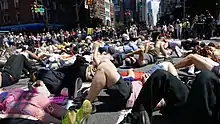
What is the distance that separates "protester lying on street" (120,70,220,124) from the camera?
3.59m

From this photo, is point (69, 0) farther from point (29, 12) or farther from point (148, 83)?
point (148, 83)

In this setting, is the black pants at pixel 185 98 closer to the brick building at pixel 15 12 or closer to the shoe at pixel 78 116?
the shoe at pixel 78 116

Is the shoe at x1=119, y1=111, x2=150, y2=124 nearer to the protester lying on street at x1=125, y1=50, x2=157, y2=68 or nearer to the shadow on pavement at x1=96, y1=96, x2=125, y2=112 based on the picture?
the shadow on pavement at x1=96, y1=96, x2=125, y2=112

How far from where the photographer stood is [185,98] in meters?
4.00

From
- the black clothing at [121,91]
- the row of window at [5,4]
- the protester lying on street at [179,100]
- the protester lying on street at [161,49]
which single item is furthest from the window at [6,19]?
the protester lying on street at [179,100]

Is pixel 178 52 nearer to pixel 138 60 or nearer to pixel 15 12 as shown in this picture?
pixel 138 60

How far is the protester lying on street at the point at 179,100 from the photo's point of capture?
3594 millimetres

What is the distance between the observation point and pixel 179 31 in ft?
96.0

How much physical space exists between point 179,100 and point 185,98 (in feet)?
0.23

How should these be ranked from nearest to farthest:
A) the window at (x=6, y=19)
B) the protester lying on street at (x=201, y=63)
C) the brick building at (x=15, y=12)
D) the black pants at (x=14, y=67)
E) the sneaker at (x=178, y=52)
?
the protester lying on street at (x=201, y=63), the black pants at (x=14, y=67), the sneaker at (x=178, y=52), the brick building at (x=15, y=12), the window at (x=6, y=19)

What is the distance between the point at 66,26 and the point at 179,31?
50.0 m

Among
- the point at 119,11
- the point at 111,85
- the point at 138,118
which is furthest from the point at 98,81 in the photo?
the point at 119,11

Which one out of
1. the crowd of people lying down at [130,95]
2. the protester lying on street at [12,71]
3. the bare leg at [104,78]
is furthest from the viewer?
the protester lying on street at [12,71]

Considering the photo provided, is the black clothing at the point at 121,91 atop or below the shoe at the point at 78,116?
below
